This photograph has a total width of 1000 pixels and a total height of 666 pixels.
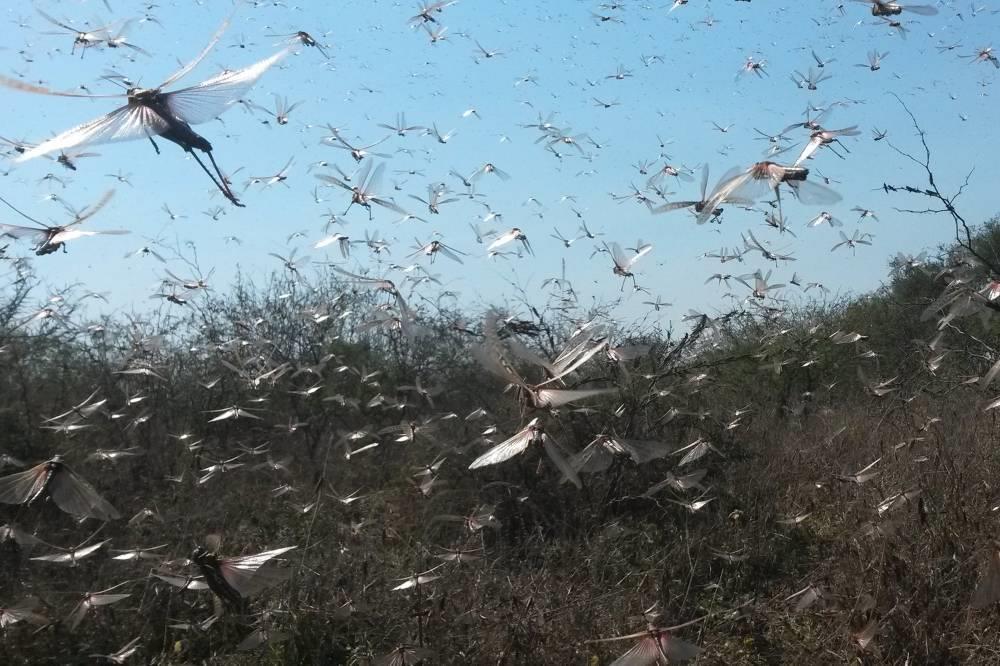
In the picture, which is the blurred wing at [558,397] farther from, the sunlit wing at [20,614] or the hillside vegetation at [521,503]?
the sunlit wing at [20,614]

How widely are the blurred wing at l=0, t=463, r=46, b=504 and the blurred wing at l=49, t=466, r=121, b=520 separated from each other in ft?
0.09

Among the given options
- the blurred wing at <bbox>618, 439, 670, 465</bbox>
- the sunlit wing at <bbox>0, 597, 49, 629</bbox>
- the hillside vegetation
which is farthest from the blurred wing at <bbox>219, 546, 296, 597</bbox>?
the sunlit wing at <bbox>0, 597, 49, 629</bbox>

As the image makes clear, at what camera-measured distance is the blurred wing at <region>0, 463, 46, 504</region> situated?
153 centimetres

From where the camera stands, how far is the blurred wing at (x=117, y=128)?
107 cm

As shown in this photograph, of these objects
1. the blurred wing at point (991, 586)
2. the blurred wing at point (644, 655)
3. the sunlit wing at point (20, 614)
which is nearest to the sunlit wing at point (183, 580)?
the sunlit wing at point (20, 614)

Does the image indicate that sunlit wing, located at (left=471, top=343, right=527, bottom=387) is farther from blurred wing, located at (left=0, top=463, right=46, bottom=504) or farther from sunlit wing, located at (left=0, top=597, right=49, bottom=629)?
sunlit wing, located at (left=0, top=597, right=49, bottom=629)

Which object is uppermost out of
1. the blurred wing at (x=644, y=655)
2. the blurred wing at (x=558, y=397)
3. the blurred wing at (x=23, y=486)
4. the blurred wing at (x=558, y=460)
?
the blurred wing at (x=23, y=486)

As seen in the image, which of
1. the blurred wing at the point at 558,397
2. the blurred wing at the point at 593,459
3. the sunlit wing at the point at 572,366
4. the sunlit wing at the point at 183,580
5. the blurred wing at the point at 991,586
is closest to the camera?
the blurred wing at the point at 558,397

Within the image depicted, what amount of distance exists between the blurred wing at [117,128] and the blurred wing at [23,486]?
28.4 inches

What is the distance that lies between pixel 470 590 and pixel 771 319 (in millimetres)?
5464

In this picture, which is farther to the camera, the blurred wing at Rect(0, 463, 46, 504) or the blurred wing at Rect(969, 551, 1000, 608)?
the blurred wing at Rect(969, 551, 1000, 608)

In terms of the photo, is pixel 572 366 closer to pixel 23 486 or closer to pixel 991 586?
pixel 23 486

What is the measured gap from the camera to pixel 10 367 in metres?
7.07

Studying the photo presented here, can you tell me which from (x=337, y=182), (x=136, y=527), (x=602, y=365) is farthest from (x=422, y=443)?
(x=337, y=182)
